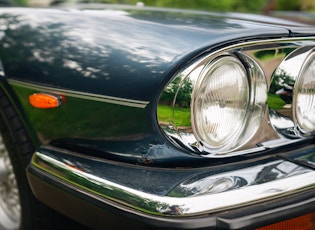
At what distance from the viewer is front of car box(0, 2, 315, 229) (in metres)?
1.41

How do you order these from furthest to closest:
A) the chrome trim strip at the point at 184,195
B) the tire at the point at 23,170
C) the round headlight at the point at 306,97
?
A: 1. the tire at the point at 23,170
2. the round headlight at the point at 306,97
3. the chrome trim strip at the point at 184,195

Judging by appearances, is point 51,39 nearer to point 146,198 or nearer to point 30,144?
point 30,144

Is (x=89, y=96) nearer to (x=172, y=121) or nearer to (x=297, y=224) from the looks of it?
(x=172, y=121)

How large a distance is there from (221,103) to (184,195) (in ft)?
1.26

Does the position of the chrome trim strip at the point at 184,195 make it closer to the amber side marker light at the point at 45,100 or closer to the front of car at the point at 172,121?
the front of car at the point at 172,121

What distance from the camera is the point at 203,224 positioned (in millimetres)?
1329

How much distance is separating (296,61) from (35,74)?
3.27 ft

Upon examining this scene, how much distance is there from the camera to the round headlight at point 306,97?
1.73 metres

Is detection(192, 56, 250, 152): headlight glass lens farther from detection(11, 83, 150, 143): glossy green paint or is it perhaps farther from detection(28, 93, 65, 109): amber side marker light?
detection(28, 93, 65, 109): amber side marker light

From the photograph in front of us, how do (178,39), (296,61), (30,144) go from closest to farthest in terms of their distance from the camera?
(178,39)
(296,61)
(30,144)

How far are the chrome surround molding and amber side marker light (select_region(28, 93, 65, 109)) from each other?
44cm

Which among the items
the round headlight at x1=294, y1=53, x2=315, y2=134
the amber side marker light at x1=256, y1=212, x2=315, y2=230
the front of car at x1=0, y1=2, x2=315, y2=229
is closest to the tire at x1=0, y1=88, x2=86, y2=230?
the front of car at x1=0, y1=2, x2=315, y2=229

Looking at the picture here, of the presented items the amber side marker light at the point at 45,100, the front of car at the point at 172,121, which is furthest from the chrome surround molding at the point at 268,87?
the amber side marker light at the point at 45,100

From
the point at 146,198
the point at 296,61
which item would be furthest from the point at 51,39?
the point at 296,61
